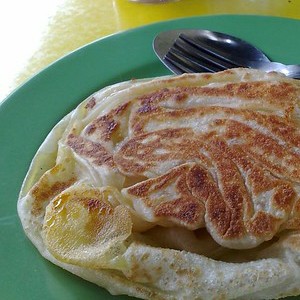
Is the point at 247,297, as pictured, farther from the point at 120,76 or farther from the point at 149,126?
the point at 120,76

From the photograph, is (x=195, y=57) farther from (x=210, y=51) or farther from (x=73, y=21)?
(x=73, y=21)

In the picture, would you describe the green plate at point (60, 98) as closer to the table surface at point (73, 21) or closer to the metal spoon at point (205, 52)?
the metal spoon at point (205, 52)

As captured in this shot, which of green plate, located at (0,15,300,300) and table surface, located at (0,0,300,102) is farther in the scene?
table surface, located at (0,0,300,102)

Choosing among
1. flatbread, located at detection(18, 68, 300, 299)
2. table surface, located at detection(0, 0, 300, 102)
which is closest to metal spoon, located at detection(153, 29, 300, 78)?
flatbread, located at detection(18, 68, 300, 299)

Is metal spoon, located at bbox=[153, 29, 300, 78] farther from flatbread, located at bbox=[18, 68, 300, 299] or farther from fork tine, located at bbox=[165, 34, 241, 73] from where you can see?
flatbread, located at bbox=[18, 68, 300, 299]

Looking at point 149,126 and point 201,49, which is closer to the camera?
point 149,126

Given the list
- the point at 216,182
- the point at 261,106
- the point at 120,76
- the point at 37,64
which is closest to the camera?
the point at 216,182

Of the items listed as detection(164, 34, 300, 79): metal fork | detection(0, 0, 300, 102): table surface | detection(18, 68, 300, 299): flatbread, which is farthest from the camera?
detection(0, 0, 300, 102): table surface

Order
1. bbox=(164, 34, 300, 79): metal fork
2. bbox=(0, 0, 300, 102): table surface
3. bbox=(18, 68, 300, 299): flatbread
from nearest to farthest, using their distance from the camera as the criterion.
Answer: bbox=(18, 68, 300, 299): flatbread
bbox=(164, 34, 300, 79): metal fork
bbox=(0, 0, 300, 102): table surface

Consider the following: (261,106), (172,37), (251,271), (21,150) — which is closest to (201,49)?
(172,37)
